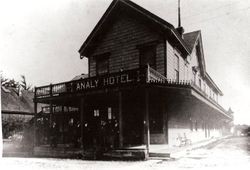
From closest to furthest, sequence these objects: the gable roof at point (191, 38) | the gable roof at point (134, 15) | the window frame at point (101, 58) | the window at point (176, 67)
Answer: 1. the gable roof at point (134, 15)
2. the window at point (176, 67)
3. the window frame at point (101, 58)
4. the gable roof at point (191, 38)

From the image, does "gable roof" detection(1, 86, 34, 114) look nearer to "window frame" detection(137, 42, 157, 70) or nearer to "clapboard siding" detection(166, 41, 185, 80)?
"window frame" detection(137, 42, 157, 70)

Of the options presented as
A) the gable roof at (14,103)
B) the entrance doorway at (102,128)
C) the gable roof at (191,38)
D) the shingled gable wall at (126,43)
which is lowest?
the entrance doorway at (102,128)

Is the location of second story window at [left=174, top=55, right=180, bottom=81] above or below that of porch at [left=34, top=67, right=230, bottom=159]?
above

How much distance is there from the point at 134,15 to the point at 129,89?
20.5 feet

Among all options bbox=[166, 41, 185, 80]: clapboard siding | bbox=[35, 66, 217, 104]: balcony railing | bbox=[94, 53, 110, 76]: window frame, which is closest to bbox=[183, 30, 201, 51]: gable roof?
bbox=[166, 41, 185, 80]: clapboard siding

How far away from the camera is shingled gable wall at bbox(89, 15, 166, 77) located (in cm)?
1701

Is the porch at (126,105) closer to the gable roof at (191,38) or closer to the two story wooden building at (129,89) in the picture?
the two story wooden building at (129,89)

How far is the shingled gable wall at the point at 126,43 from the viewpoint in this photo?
670 inches

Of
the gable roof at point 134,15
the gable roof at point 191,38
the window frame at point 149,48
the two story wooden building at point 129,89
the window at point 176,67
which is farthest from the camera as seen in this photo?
the gable roof at point 191,38

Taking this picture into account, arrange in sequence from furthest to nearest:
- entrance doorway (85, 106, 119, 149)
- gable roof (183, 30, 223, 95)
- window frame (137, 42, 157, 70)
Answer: gable roof (183, 30, 223, 95)
window frame (137, 42, 157, 70)
entrance doorway (85, 106, 119, 149)

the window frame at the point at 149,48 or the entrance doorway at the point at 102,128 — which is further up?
the window frame at the point at 149,48

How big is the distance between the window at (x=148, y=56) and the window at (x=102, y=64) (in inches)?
108

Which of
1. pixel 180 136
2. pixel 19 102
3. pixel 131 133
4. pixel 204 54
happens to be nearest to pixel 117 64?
Answer: pixel 131 133

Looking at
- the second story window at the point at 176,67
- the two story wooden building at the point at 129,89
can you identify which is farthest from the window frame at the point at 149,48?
the second story window at the point at 176,67
